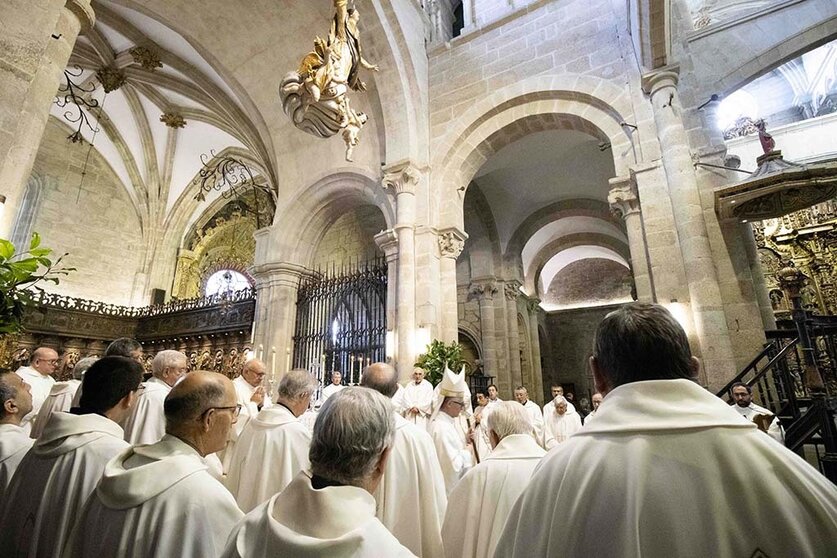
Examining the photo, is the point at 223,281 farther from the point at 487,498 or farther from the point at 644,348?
the point at 644,348

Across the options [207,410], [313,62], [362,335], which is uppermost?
[313,62]

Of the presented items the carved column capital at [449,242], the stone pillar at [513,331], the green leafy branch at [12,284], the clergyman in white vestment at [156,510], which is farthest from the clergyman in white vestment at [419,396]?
the stone pillar at [513,331]

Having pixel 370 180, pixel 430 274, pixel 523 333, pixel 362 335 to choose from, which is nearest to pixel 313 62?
pixel 370 180

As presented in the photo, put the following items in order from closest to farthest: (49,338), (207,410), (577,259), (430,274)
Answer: (207,410), (430,274), (49,338), (577,259)

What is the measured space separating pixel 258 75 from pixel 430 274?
6842 mm

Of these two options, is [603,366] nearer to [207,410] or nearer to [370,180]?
[207,410]

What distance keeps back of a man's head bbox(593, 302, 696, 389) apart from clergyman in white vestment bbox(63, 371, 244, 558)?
4.25 ft

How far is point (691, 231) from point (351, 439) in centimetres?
648

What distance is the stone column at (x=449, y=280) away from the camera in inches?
343

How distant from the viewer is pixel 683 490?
975mm

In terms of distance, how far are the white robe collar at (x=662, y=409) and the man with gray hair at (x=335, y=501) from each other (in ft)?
1.99

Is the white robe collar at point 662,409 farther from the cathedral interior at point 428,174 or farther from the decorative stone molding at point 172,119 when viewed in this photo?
the decorative stone molding at point 172,119

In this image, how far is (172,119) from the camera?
15125 millimetres

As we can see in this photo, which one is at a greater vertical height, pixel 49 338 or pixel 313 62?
pixel 313 62
